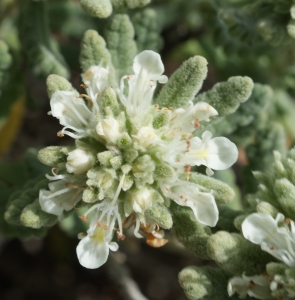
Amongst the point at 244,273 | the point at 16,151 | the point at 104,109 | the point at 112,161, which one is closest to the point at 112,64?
the point at 104,109

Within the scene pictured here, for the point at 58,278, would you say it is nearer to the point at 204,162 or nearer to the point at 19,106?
the point at 19,106

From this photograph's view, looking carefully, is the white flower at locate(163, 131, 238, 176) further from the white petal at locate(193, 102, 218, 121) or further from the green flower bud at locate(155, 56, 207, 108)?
the green flower bud at locate(155, 56, 207, 108)

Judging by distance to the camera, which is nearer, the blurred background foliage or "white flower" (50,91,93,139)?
"white flower" (50,91,93,139)

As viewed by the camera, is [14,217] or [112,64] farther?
[112,64]

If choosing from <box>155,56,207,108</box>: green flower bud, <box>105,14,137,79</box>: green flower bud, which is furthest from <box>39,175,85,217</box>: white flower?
<box>105,14,137,79</box>: green flower bud

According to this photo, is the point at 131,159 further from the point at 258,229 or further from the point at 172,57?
the point at 172,57

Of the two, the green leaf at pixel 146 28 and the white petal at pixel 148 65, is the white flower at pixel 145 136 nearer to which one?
the white petal at pixel 148 65
